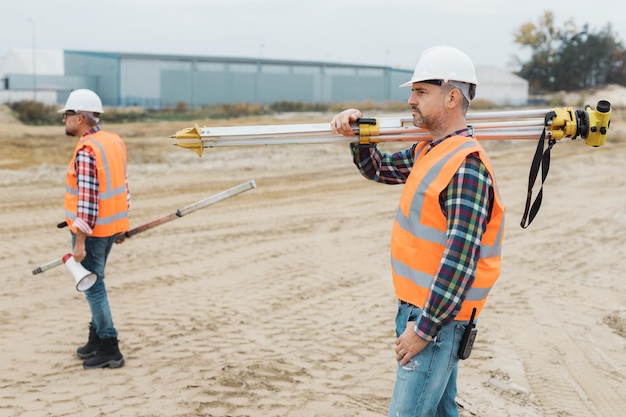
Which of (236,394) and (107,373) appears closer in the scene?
(236,394)

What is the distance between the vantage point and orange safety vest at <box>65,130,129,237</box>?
505 cm

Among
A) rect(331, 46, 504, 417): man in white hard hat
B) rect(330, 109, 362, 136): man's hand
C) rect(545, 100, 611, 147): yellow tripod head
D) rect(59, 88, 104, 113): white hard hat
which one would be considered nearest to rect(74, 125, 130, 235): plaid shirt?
rect(59, 88, 104, 113): white hard hat

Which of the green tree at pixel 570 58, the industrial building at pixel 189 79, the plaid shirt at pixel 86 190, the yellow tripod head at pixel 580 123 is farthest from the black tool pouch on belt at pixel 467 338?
the green tree at pixel 570 58

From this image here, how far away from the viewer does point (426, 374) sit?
110 inches

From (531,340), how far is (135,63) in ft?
Result: 106

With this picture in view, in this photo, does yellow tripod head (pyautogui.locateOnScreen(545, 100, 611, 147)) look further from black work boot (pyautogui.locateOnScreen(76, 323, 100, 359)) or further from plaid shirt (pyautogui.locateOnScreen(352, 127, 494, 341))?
black work boot (pyautogui.locateOnScreen(76, 323, 100, 359))

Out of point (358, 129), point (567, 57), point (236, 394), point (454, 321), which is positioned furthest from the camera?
point (567, 57)

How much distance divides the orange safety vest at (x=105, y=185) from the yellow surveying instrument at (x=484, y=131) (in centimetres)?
192

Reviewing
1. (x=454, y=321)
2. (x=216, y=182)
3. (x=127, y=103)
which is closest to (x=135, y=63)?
(x=127, y=103)

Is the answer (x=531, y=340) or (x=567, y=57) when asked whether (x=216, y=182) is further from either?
(x=567, y=57)

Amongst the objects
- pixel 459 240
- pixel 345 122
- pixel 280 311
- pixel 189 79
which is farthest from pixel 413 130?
pixel 189 79

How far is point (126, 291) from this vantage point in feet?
24.7

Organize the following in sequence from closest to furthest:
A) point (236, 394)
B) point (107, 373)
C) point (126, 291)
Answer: point (236, 394), point (107, 373), point (126, 291)

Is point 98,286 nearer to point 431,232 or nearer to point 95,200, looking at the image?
point 95,200
